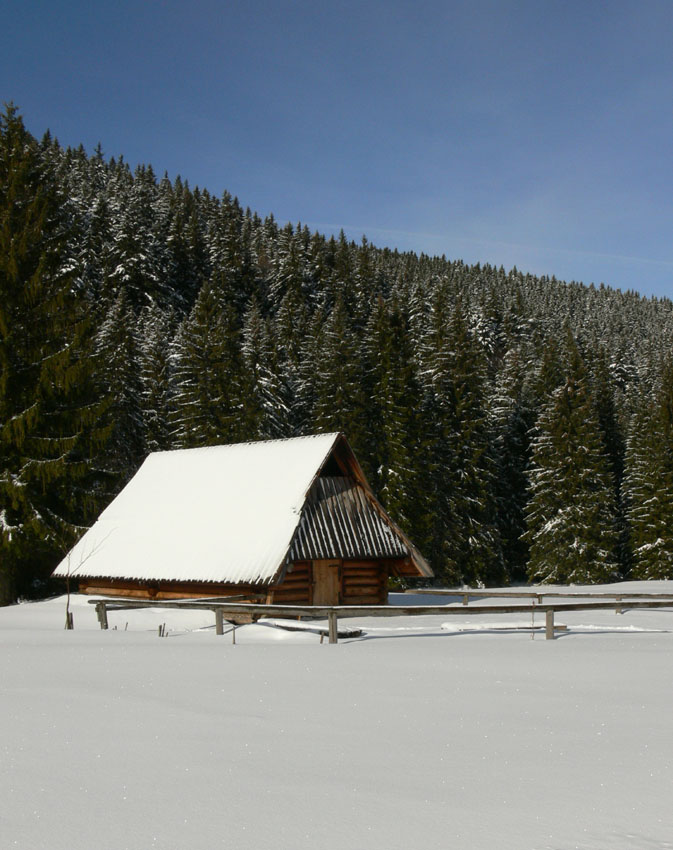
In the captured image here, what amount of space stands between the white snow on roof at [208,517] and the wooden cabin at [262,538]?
48mm

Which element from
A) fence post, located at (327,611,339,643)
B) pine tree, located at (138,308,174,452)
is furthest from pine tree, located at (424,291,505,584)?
fence post, located at (327,611,339,643)

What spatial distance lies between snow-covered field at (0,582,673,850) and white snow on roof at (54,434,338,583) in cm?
930

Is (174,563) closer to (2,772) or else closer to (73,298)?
(73,298)

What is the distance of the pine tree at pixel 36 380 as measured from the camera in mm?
27516

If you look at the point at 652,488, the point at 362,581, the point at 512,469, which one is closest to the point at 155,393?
the point at 512,469

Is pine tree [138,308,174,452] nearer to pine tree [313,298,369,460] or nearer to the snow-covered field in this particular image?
pine tree [313,298,369,460]

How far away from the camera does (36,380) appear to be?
28.5 m

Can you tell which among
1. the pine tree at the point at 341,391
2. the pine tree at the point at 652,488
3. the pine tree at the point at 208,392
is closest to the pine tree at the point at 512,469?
the pine tree at the point at 652,488

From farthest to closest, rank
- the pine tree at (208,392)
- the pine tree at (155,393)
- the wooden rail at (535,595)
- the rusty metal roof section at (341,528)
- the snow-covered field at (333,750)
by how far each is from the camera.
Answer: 1. the pine tree at (155,393)
2. the pine tree at (208,392)
3. the wooden rail at (535,595)
4. the rusty metal roof section at (341,528)
5. the snow-covered field at (333,750)

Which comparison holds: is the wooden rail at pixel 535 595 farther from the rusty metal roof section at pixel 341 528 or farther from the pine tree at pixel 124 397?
the pine tree at pixel 124 397

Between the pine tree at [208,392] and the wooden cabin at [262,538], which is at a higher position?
the pine tree at [208,392]

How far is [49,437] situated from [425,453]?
2522 cm

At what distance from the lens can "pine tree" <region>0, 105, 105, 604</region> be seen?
27516 millimetres

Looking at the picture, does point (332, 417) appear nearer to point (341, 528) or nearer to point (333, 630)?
point (341, 528)
